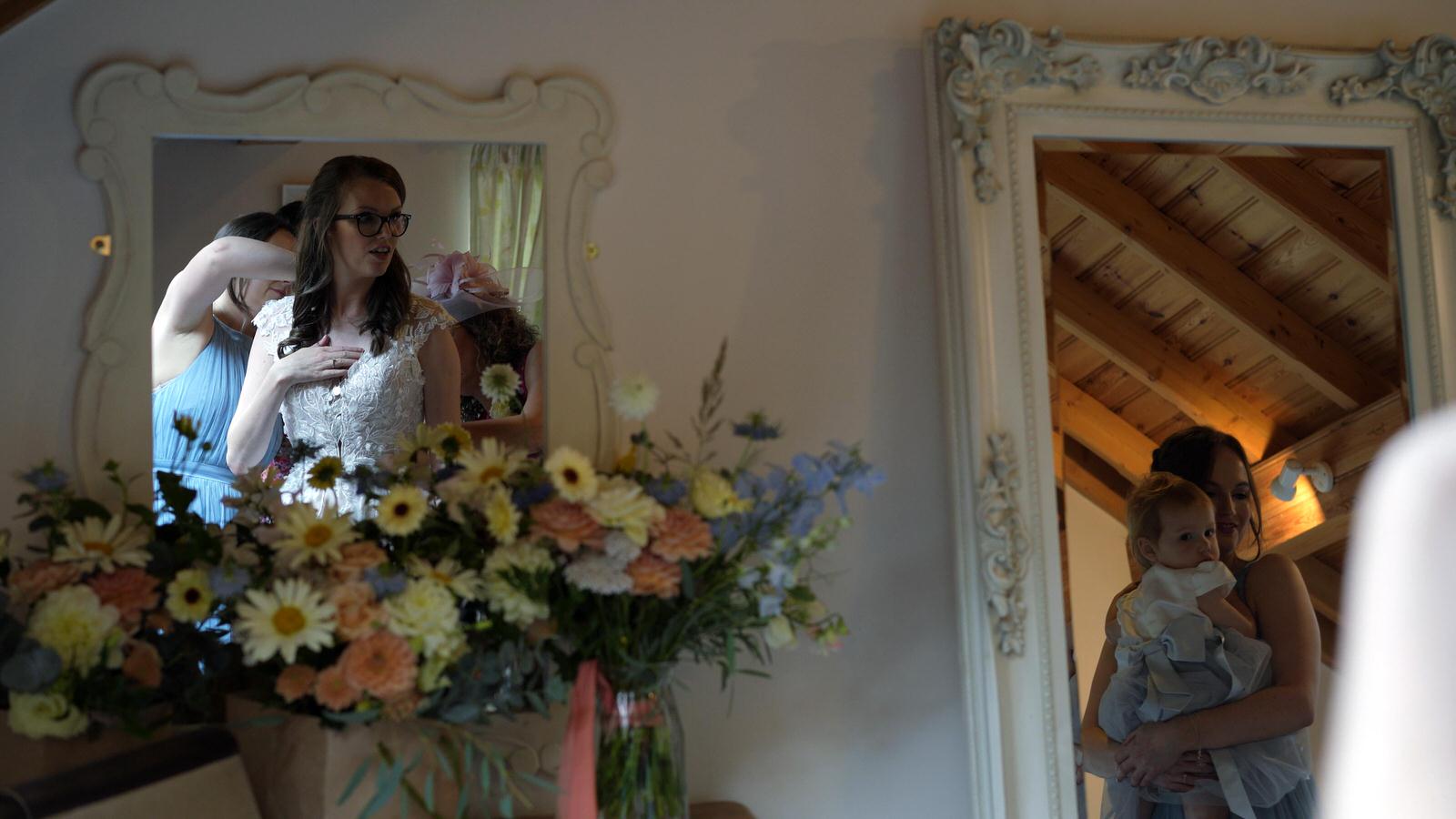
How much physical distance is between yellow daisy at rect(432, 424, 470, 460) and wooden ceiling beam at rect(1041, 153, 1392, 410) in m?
0.92

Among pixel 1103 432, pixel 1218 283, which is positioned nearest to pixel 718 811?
pixel 1103 432

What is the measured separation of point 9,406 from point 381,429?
0.47 metres

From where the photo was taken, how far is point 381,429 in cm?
172

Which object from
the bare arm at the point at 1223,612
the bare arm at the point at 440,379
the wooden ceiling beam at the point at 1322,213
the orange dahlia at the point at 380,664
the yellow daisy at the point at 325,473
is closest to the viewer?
the orange dahlia at the point at 380,664

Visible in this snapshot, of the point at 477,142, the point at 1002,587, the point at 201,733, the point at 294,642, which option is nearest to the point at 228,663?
the point at 201,733

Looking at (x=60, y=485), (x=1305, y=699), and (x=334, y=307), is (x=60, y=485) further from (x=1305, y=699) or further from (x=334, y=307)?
(x=1305, y=699)

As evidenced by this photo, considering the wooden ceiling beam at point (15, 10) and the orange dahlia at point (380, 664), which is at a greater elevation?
the wooden ceiling beam at point (15, 10)

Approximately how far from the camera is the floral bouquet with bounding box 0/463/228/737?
140 cm

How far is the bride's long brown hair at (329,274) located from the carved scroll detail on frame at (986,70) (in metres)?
0.80

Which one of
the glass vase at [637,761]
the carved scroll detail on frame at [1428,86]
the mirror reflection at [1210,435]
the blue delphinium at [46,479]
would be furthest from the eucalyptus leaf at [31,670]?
the carved scroll detail on frame at [1428,86]

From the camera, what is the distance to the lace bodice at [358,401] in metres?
1.71

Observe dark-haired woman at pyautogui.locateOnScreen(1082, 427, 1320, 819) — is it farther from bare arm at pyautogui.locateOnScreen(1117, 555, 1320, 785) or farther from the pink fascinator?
the pink fascinator

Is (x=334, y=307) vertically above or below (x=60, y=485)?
above

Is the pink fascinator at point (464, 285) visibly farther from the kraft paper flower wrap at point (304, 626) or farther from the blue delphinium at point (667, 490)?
the blue delphinium at point (667, 490)
